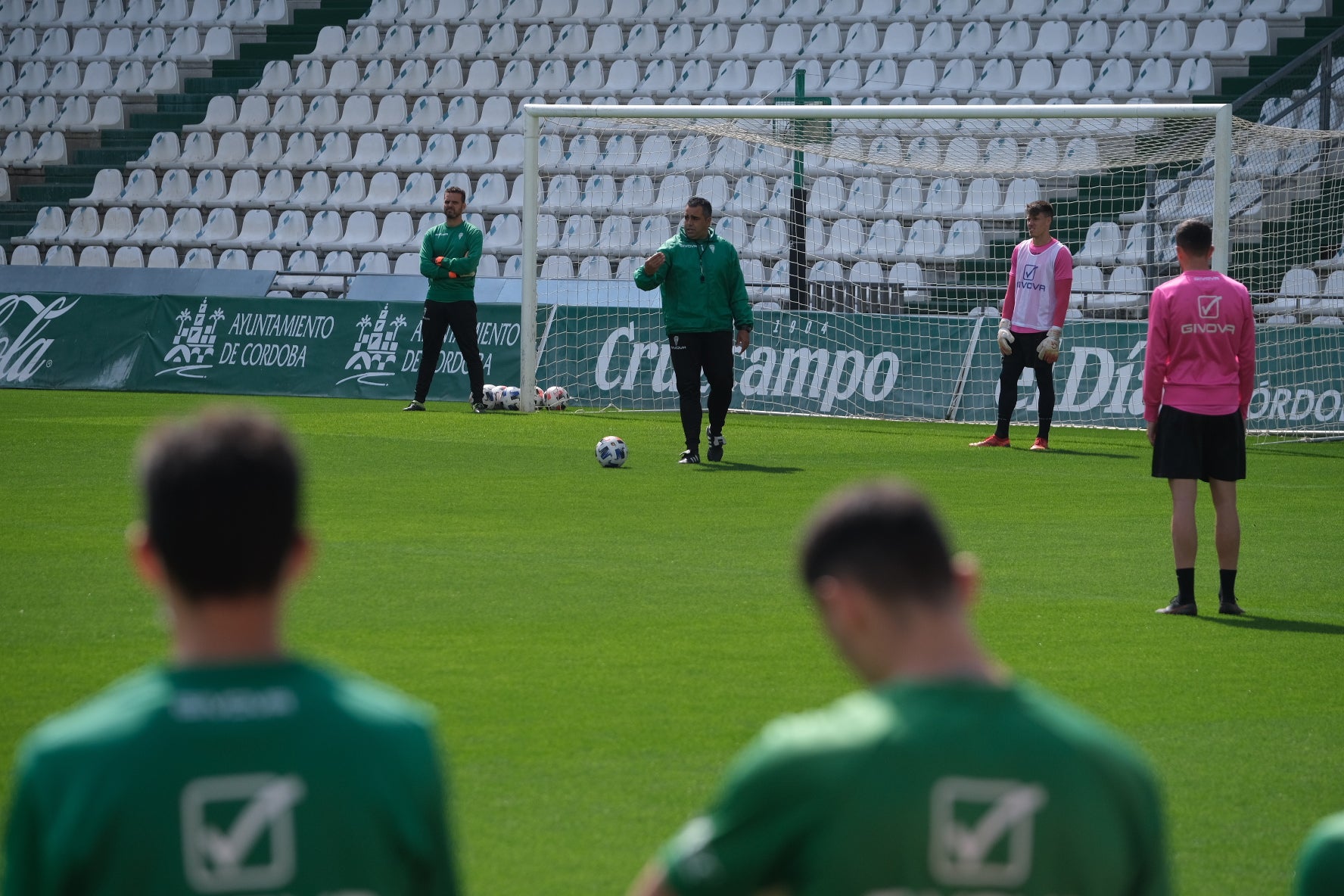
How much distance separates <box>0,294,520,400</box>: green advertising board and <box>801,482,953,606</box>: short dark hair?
19.5 meters

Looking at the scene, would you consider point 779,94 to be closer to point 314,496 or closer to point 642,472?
point 642,472

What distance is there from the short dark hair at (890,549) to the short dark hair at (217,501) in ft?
2.18

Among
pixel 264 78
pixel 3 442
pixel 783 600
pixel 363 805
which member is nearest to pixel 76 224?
pixel 264 78

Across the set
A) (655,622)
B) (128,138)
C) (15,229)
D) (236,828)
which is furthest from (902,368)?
(236,828)

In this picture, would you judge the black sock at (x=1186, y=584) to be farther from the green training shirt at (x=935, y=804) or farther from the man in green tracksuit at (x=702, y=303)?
the man in green tracksuit at (x=702, y=303)

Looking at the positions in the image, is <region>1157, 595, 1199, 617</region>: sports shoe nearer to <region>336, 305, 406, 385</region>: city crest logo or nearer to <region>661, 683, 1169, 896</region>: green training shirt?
<region>661, 683, 1169, 896</region>: green training shirt

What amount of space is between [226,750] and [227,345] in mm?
21287

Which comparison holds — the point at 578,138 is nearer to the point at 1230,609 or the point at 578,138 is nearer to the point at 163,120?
the point at 163,120

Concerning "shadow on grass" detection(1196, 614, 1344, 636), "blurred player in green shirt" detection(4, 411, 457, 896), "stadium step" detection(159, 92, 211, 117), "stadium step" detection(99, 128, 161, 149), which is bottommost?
"shadow on grass" detection(1196, 614, 1344, 636)

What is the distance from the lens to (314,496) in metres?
11.3

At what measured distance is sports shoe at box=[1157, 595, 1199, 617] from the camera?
8.07 metres

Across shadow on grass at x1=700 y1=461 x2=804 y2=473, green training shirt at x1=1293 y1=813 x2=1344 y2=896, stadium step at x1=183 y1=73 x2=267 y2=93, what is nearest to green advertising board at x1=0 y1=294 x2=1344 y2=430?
shadow on grass at x1=700 y1=461 x2=804 y2=473

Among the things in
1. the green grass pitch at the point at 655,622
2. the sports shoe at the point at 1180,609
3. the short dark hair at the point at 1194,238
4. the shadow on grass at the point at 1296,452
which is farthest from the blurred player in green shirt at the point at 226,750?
the shadow on grass at the point at 1296,452

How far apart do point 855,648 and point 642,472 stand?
11.4 metres
